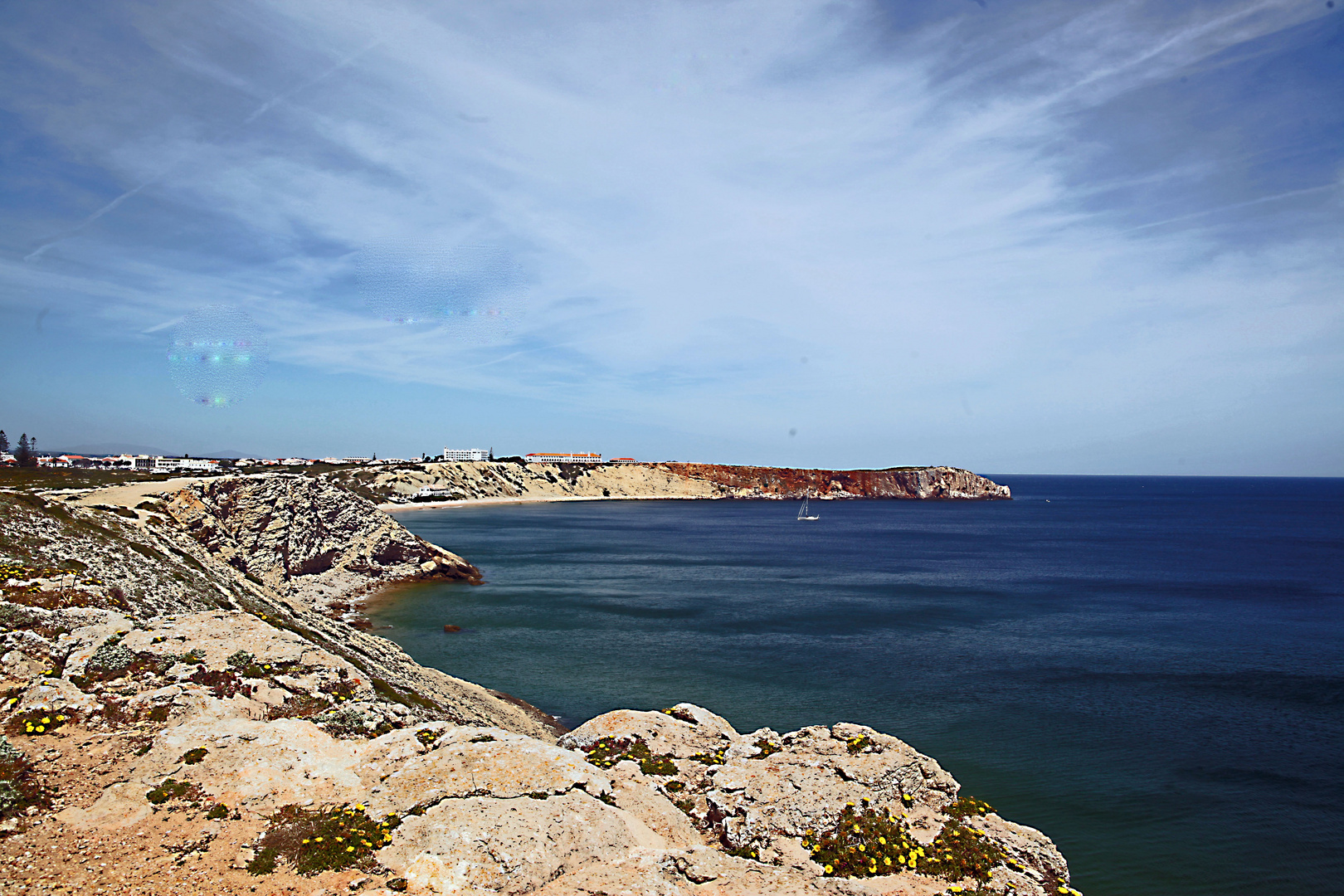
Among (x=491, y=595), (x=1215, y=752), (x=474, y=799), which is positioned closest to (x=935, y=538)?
(x=491, y=595)

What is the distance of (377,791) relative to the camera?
14547 mm

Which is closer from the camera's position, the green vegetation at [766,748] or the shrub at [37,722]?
the shrub at [37,722]

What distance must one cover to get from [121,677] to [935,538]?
127362 mm

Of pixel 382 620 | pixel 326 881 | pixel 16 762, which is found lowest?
pixel 382 620

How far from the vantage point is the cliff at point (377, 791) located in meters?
12.0

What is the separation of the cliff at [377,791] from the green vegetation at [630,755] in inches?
3.2

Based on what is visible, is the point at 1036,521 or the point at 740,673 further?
the point at 1036,521

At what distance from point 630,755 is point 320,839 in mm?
7941

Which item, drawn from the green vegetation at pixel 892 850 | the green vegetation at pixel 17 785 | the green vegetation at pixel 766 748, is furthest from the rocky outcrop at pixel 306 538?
the green vegetation at pixel 892 850

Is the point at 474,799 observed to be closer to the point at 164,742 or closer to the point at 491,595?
the point at 164,742

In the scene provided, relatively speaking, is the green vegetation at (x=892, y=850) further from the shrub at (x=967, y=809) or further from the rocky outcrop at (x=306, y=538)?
the rocky outcrop at (x=306, y=538)

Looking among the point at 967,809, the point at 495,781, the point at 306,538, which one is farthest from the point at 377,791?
the point at 306,538

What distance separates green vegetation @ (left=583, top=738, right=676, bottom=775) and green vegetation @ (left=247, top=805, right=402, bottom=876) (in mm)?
5691

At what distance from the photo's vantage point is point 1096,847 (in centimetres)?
2338
